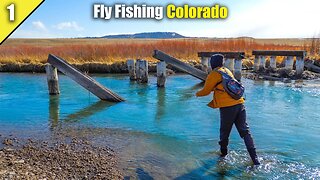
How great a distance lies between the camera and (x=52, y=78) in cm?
1232

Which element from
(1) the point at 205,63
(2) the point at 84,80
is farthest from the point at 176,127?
(1) the point at 205,63

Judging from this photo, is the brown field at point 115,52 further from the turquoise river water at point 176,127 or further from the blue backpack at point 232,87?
the blue backpack at point 232,87

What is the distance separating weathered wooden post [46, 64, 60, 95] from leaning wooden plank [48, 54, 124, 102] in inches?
12.9

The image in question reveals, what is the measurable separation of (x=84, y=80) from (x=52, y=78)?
5.17 feet

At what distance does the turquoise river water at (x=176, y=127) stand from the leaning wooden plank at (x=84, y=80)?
423 mm

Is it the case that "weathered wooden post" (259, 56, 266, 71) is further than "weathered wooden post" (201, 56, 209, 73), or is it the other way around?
"weathered wooden post" (259, 56, 266, 71)

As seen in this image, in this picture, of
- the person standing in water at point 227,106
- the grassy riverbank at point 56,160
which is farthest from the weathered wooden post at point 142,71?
the person standing in water at point 227,106

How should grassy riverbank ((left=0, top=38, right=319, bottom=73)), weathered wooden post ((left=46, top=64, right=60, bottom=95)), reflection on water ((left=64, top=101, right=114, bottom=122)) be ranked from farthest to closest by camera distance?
grassy riverbank ((left=0, top=38, right=319, bottom=73)) < weathered wooden post ((left=46, top=64, right=60, bottom=95)) < reflection on water ((left=64, top=101, right=114, bottom=122))

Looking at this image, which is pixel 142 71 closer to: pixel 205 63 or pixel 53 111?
pixel 205 63

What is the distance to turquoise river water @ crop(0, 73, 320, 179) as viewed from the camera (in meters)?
5.65

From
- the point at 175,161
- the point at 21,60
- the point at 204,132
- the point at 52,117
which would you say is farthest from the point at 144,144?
the point at 21,60

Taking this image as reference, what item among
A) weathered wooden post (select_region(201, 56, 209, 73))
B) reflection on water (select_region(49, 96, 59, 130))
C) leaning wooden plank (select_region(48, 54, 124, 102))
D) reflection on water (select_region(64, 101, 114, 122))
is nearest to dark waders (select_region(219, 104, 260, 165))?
reflection on water (select_region(49, 96, 59, 130))

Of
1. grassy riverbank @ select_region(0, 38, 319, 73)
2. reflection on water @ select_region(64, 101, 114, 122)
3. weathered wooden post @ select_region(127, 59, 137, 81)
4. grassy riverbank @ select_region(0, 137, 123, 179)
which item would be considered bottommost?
grassy riverbank @ select_region(0, 137, 123, 179)

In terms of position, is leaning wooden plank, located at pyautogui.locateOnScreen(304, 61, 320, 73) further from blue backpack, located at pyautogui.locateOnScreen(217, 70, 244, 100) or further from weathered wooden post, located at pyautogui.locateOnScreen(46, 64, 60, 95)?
blue backpack, located at pyautogui.locateOnScreen(217, 70, 244, 100)
